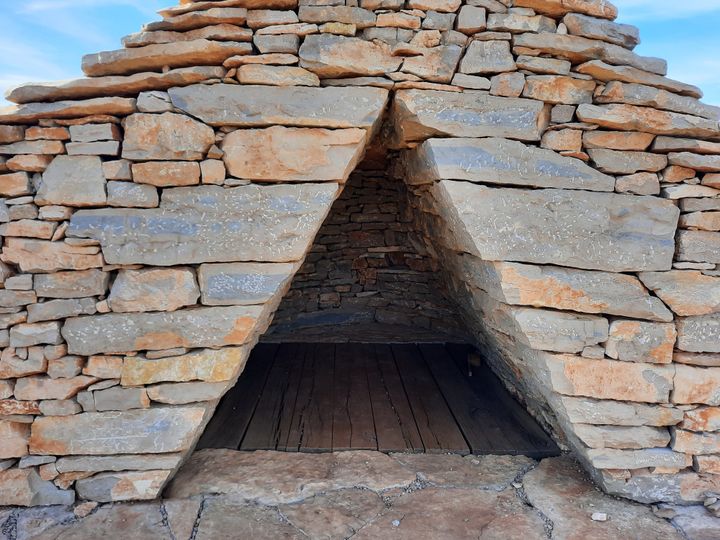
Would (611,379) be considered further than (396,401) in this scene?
No

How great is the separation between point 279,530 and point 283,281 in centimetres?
123

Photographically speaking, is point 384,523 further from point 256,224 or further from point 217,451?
point 256,224

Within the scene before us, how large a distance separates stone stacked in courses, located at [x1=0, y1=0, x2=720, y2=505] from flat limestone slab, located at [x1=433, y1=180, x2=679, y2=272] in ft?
0.04

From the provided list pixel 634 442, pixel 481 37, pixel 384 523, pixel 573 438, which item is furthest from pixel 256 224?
pixel 634 442

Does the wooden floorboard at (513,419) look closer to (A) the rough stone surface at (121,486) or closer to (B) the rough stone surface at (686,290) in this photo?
(B) the rough stone surface at (686,290)

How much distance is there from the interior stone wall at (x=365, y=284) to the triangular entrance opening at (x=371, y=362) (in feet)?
0.04

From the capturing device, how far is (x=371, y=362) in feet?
14.9

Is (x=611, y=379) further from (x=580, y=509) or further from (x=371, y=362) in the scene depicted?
(x=371, y=362)

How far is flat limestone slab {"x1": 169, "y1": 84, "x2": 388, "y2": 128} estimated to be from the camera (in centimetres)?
237

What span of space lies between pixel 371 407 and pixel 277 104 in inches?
90.4

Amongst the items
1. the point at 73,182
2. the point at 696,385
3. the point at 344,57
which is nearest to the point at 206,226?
the point at 73,182

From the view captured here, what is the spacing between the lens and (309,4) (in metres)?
2.38

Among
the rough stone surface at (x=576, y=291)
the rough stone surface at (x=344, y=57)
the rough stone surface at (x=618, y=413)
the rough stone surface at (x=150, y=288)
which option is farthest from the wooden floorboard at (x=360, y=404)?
the rough stone surface at (x=344, y=57)

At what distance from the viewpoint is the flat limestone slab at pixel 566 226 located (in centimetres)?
246
